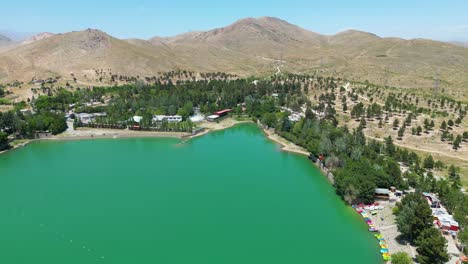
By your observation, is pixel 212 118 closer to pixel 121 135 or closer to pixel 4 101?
pixel 121 135

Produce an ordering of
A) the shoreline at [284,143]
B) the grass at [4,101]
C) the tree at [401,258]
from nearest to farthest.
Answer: the tree at [401,258] < the shoreline at [284,143] < the grass at [4,101]

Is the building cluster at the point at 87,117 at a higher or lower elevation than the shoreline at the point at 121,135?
higher

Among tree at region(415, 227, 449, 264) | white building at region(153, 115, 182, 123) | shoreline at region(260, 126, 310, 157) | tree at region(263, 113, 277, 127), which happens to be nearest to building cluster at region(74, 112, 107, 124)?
white building at region(153, 115, 182, 123)

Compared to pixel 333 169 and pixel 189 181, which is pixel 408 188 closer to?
pixel 333 169

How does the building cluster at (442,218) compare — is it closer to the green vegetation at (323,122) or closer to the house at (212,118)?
the green vegetation at (323,122)

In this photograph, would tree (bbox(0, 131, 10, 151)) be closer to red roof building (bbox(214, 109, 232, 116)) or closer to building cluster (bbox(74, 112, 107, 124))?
building cluster (bbox(74, 112, 107, 124))

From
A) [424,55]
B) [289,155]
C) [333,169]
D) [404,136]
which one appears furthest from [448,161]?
[424,55]

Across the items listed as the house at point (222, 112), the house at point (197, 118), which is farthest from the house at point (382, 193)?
the house at point (222, 112)
